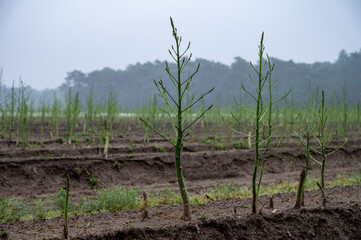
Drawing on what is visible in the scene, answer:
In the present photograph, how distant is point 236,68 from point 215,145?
872 inches

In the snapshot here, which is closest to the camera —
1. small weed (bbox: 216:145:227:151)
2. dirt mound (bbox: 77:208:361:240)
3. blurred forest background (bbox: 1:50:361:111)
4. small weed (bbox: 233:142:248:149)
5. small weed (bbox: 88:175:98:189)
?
dirt mound (bbox: 77:208:361:240)

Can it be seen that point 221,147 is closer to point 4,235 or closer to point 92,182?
point 92,182

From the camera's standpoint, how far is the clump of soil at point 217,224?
2.33 meters

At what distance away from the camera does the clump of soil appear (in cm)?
233

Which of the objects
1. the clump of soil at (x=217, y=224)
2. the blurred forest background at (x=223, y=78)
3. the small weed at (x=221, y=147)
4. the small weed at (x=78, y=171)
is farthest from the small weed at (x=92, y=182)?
the blurred forest background at (x=223, y=78)

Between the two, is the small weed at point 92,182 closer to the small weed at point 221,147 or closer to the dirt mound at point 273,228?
the small weed at point 221,147

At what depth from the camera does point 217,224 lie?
2441 millimetres

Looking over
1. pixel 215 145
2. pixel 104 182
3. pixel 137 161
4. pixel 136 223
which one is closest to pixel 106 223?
pixel 136 223

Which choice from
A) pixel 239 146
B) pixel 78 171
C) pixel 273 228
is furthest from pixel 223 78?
pixel 273 228

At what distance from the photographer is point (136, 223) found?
254 cm

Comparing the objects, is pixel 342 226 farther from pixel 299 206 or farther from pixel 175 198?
pixel 175 198

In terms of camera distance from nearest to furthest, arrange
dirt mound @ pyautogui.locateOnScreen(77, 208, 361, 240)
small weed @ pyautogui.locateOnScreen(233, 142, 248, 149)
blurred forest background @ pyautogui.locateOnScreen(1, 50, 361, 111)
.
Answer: dirt mound @ pyautogui.locateOnScreen(77, 208, 361, 240) → small weed @ pyautogui.locateOnScreen(233, 142, 248, 149) → blurred forest background @ pyautogui.locateOnScreen(1, 50, 361, 111)

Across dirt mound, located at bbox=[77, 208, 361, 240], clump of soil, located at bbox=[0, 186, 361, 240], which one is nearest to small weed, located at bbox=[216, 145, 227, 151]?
clump of soil, located at bbox=[0, 186, 361, 240]

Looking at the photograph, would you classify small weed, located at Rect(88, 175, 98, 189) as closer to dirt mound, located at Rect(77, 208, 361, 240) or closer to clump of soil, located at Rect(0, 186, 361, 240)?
clump of soil, located at Rect(0, 186, 361, 240)
